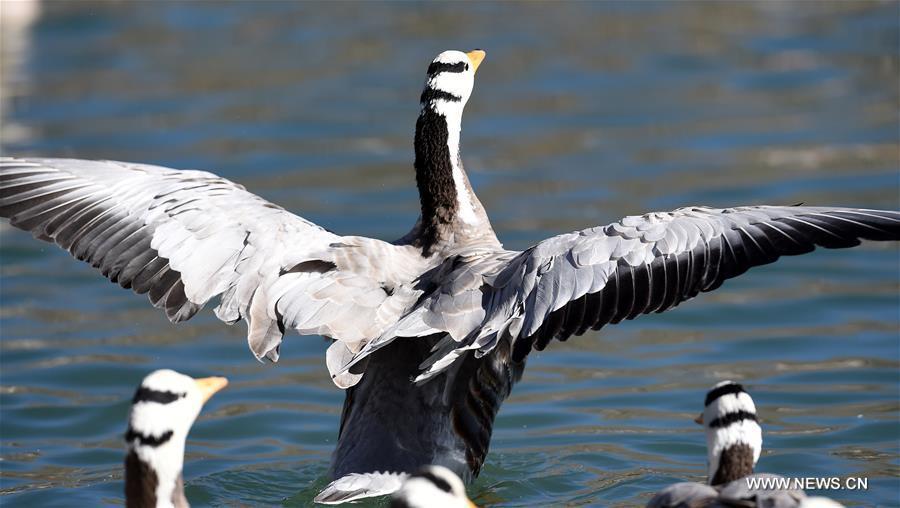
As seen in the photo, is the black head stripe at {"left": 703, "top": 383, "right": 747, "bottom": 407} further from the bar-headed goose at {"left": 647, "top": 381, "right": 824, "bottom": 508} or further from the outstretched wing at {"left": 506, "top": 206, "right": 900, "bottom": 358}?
the outstretched wing at {"left": 506, "top": 206, "right": 900, "bottom": 358}

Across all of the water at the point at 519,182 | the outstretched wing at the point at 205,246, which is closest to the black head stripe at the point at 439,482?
the outstretched wing at the point at 205,246

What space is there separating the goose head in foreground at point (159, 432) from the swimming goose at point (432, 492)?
108 cm

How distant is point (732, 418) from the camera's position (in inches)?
268

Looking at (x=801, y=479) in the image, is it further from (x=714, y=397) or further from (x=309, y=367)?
(x=309, y=367)

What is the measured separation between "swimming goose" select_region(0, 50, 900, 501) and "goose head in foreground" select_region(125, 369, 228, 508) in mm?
1077

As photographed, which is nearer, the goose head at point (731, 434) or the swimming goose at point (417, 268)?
the goose head at point (731, 434)

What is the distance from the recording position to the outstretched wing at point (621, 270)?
24.4ft

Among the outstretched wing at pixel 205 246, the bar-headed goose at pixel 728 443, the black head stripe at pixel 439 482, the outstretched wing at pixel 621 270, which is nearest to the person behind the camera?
the black head stripe at pixel 439 482

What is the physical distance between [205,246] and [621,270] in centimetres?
237

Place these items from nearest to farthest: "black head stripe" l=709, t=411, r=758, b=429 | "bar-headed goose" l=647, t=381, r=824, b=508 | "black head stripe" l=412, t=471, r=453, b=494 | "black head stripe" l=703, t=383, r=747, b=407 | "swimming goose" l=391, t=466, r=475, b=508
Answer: "swimming goose" l=391, t=466, r=475, b=508 < "black head stripe" l=412, t=471, r=453, b=494 < "bar-headed goose" l=647, t=381, r=824, b=508 < "black head stripe" l=709, t=411, r=758, b=429 < "black head stripe" l=703, t=383, r=747, b=407

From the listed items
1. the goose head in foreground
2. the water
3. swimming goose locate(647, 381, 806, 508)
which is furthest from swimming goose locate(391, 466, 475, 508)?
the water

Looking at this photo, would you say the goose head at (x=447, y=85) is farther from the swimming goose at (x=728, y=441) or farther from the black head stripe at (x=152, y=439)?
the black head stripe at (x=152, y=439)

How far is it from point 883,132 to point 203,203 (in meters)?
10.6

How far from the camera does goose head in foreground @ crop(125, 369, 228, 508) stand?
664 cm
